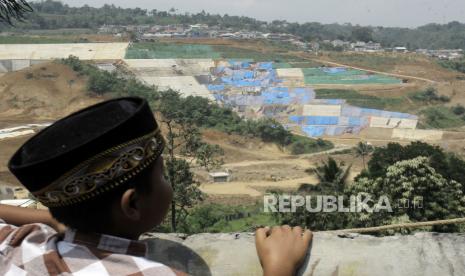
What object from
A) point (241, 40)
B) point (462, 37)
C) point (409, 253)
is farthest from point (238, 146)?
point (462, 37)

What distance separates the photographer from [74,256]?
0.84 metres

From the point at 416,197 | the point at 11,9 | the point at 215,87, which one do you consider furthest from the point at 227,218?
the point at 215,87

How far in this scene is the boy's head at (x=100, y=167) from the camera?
80cm

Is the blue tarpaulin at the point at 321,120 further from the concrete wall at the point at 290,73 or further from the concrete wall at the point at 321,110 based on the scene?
the concrete wall at the point at 290,73

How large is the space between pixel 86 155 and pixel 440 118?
3699cm

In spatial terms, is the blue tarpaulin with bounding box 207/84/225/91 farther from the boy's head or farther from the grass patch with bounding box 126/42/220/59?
the boy's head

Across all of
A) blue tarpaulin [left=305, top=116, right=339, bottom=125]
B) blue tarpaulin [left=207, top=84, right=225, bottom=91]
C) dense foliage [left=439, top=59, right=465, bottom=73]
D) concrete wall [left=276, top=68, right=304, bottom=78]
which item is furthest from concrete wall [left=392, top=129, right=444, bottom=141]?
dense foliage [left=439, top=59, right=465, bottom=73]

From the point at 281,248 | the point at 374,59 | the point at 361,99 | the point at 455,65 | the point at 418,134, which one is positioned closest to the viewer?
the point at 281,248

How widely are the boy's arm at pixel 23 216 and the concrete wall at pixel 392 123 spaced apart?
33.8m

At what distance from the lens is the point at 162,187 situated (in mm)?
922

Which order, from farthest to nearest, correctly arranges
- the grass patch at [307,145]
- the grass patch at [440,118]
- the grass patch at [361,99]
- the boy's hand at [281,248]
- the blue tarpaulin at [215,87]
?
the blue tarpaulin at [215,87]
the grass patch at [361,99]
the grass patch at [440,118]
the grass patch at [307,145]
the boy's hand at [281,248]

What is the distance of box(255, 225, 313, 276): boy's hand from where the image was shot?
3.38 feet
